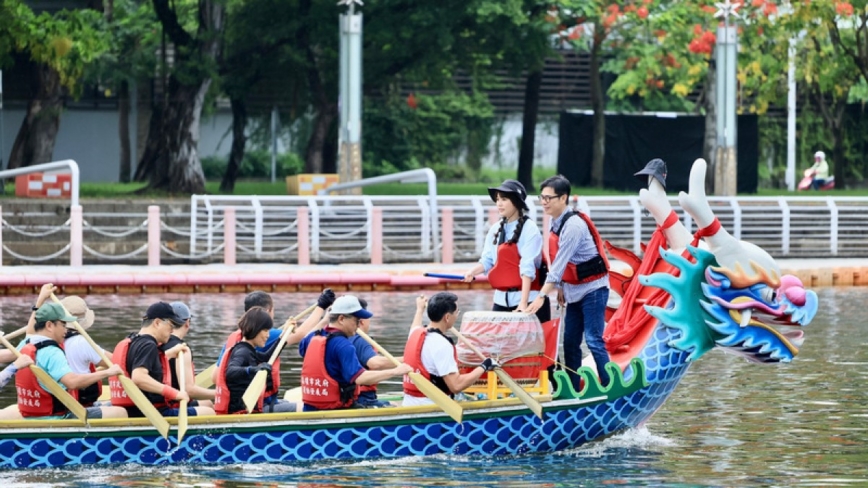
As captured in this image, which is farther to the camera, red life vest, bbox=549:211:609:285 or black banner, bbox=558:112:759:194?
black banner, bbox=558:112:759:194

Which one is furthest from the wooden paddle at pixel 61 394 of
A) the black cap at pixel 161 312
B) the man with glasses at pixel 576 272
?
the man with glasses at pixel 576 272

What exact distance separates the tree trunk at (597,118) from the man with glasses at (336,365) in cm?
2736

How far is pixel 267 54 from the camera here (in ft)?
123

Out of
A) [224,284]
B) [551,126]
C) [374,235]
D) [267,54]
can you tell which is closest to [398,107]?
[551,126]

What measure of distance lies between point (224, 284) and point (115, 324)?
176 inches

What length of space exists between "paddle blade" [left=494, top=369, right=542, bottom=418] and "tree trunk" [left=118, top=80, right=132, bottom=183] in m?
31.1

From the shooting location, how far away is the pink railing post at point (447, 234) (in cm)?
2850

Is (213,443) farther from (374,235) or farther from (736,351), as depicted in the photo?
(374,235)

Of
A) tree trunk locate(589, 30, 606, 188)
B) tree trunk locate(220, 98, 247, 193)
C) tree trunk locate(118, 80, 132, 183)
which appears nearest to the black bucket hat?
tree trunk locate(220, 98, 247, 193)

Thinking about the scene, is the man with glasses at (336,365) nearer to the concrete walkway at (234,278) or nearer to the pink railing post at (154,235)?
the concrete walkway at (234,278)

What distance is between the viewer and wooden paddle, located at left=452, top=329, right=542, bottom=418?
1268 cm

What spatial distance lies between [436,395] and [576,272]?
1.63 m

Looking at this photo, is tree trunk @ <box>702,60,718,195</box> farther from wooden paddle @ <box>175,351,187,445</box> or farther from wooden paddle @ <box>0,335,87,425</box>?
wooden paddle @ <box>0,335,87,425</box>

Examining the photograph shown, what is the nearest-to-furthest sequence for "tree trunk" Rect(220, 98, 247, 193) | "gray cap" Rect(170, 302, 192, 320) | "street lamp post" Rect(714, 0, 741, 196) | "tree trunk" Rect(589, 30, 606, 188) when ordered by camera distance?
1. "gray cap" Rect(170, 302, 192, 320)
2. "street lamp post" Rect(714, 0, 741, 196)
3. "tree trunk" Rect(220, 98, 247, 193)
4. "tree trunk" Rect(589, 30, 606, 188)
